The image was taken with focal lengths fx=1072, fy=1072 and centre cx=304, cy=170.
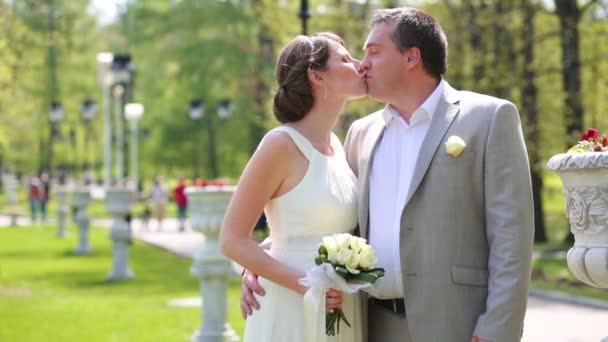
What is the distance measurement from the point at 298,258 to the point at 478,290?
0.90 metres

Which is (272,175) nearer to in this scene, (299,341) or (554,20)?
(299,341)

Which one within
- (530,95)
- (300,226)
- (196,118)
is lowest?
(300,226)

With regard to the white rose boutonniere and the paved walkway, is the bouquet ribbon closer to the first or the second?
the white rose boutonniere

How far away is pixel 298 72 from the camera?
5.01 meters

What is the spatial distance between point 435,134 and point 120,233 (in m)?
16.6

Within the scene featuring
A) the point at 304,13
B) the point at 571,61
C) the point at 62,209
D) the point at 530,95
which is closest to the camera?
the point at 304,13

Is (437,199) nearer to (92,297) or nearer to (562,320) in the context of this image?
(562,320)

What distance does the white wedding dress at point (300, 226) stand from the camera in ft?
16.3

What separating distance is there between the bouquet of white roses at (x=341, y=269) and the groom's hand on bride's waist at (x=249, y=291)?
39 centimetres

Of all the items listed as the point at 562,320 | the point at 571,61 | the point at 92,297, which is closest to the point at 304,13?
the point at 562,320

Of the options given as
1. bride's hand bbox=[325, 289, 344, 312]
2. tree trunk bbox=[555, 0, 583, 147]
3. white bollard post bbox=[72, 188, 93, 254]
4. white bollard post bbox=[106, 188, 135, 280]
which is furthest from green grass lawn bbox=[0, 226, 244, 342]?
tree trunk bbox=[555, 0, 583, 147]

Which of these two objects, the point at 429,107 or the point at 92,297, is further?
the point at 92,297

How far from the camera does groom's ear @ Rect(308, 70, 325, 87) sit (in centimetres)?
501

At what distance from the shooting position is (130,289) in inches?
723
